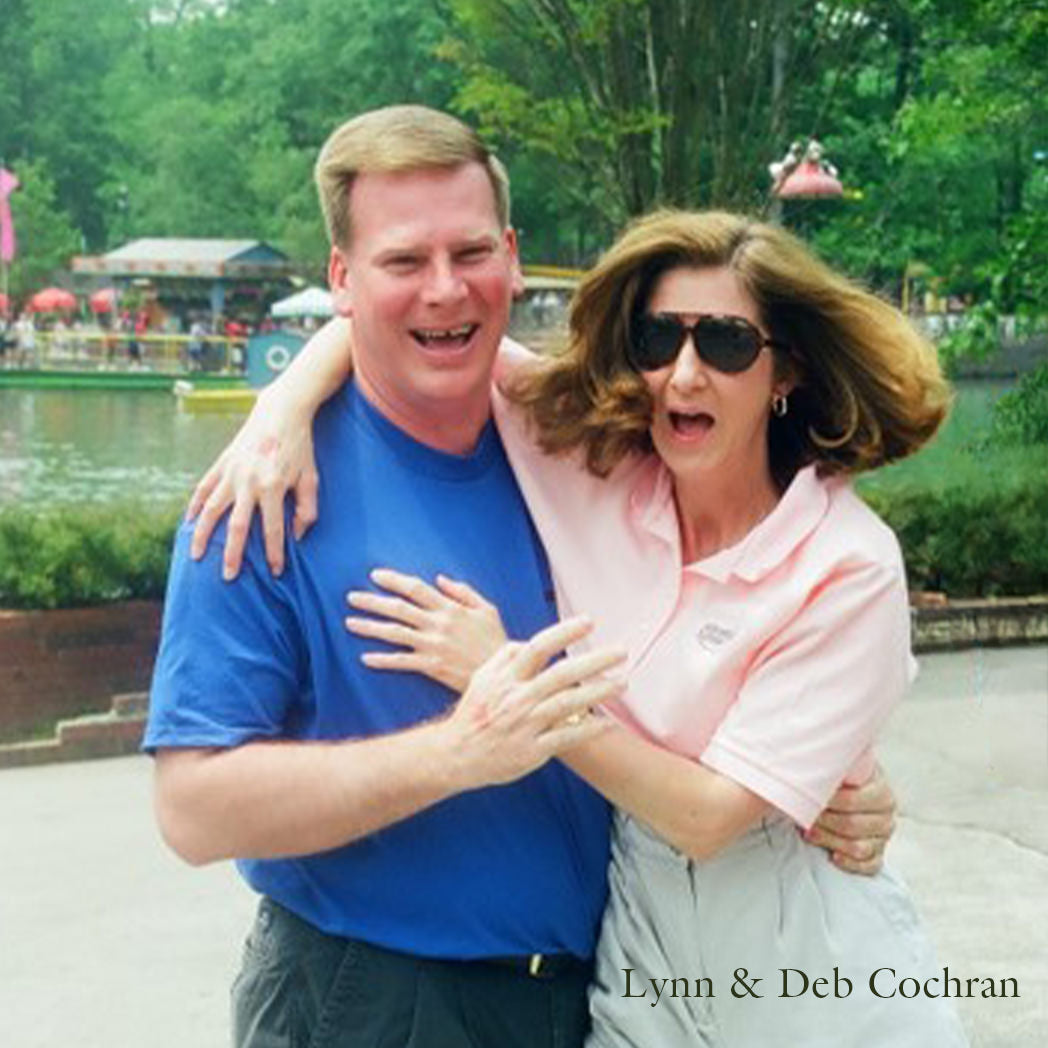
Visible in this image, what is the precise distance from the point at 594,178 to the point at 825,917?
389 inches

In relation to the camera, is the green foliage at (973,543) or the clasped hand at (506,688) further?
the green foliage at (973,543)

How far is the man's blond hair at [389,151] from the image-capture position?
219 centimetres

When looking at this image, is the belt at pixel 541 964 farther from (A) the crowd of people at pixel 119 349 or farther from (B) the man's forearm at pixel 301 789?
(A) the crowd of people at pixel 119 349

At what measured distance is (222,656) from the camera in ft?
6.76

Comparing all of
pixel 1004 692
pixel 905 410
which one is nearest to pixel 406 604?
pixel 905 410

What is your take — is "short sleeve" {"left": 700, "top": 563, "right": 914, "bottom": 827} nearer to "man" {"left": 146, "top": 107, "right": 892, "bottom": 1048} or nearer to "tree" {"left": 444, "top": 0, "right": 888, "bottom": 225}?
"man" {"left": 146, "top": 107, "right": 892, "bottom": 1048}

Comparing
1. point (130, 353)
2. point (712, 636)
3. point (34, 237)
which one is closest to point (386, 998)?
point (712, 636)

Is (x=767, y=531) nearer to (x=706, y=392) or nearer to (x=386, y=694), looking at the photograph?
(x=706, y=392)

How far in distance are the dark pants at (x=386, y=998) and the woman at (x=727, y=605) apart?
0.24 feet

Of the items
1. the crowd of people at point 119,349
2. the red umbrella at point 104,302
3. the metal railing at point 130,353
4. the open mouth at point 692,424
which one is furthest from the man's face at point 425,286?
the red umbrella at point 104,302

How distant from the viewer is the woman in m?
2.13

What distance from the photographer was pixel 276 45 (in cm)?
4881

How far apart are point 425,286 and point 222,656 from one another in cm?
53

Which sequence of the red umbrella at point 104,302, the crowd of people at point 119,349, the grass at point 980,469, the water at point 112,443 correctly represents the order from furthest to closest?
the red umbrella at point 104,302, the crowd of people at point 119,349, the water at point 112,443, the grass at point 980,469
